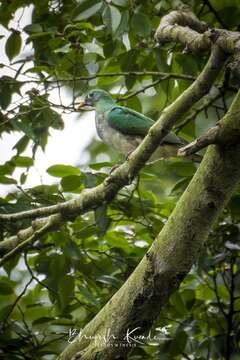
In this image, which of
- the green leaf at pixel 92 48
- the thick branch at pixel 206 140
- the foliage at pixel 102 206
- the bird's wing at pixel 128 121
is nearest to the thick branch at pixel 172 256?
the thick branch at pixel 206 140

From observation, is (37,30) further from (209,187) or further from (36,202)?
(209,187)

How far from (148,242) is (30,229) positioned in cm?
103

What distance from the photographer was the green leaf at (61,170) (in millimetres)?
3707

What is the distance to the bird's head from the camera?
5.08 m

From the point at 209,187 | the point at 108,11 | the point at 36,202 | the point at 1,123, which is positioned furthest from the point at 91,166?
the point at 209,187

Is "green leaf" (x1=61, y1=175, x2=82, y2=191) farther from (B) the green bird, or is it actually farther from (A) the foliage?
(B) the green bird

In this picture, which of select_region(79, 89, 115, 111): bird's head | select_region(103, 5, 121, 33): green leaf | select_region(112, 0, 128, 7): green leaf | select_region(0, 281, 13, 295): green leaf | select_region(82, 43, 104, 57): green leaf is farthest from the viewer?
select_region(79, 89, 115, 111): bird's head

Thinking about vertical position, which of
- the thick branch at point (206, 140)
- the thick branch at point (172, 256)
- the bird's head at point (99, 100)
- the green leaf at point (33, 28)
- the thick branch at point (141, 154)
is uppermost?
the bird's head at point (99, 100)

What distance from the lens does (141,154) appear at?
2.97 m

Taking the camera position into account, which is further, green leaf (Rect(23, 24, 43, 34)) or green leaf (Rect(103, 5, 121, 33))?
green leaf (Rect(23, 24, 43, 34))

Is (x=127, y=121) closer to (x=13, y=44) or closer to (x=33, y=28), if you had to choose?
(x=13, y=44)

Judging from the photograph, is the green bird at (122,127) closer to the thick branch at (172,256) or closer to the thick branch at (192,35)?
the thick branch at (192,35)

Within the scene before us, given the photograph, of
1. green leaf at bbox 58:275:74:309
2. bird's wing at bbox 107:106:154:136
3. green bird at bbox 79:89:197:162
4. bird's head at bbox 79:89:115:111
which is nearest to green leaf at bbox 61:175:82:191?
green leaf at bbox 58:275:74:309

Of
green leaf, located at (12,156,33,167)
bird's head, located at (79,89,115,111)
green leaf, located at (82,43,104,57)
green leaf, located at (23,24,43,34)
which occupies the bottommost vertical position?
green leaf, located at (12,156,33,167)
